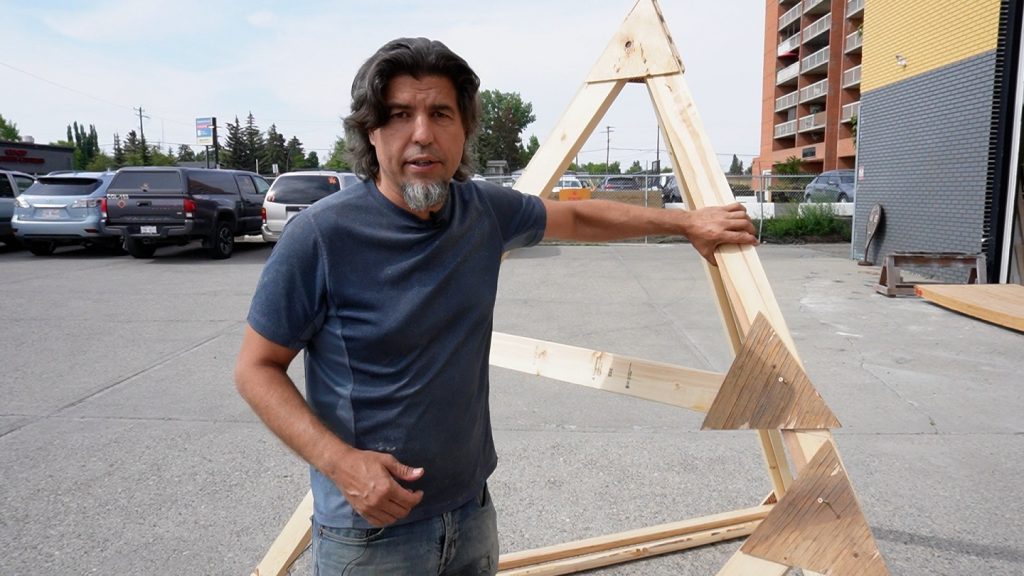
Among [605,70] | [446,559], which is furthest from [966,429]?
[446,559]

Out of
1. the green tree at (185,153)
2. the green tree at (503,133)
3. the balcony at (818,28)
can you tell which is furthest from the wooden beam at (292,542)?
the green tree at (185,153)

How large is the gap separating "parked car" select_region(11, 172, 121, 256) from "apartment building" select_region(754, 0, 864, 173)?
36847mm

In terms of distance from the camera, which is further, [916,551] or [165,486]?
[165,486]

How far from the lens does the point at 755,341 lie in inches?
63.9

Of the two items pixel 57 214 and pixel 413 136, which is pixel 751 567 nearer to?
pixel 413 136

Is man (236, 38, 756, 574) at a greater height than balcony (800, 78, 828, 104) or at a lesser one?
lesser

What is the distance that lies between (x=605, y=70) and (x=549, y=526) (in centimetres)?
216

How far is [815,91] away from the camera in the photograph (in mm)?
51156

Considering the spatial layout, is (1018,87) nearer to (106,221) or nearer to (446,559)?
(446,559)

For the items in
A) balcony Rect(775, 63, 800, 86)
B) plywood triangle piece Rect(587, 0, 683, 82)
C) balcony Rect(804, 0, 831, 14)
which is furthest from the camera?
balcony Rect(775, 63, 800, 86)

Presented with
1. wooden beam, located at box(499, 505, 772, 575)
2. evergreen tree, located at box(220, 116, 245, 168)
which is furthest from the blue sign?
wooden beam, located at box(499, 505, 772, 575)

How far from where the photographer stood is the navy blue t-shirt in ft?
4.95

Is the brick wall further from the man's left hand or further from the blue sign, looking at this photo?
the blue sign

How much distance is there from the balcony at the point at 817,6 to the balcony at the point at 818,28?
511mm
